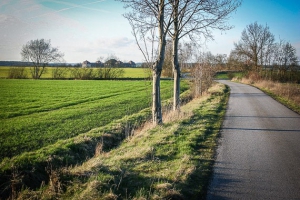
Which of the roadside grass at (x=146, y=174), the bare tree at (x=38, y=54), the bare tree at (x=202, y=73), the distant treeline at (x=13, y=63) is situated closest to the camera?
the roadside grass at (x=146, y=174)

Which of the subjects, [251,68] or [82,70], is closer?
[251,68]

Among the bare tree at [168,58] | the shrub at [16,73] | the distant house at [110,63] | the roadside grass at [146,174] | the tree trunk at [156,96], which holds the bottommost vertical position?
the roadside grass at [146,174]

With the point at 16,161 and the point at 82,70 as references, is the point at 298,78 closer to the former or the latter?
the point at 16,161

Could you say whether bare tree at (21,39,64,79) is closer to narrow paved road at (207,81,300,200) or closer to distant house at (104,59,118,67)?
distant house at (104,59,118,67)

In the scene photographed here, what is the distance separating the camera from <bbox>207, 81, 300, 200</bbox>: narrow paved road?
4.15 m

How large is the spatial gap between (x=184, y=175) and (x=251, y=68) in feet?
144

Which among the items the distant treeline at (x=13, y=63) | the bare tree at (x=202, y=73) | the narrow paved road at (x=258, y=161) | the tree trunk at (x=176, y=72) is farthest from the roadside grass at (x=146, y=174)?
the distant treeline at (x=13, y=63)

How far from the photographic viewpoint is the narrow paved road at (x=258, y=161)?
415cm

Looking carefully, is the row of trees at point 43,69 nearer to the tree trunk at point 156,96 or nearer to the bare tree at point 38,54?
the bare tree at point 38,54

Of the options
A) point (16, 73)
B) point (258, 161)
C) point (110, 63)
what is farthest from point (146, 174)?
point (16, 73)

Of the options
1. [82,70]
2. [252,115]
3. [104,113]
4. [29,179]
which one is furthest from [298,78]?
[82,70]

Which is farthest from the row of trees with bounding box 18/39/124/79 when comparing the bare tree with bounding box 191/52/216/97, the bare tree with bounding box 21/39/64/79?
the bare tree with bounding box 191/52/216/97

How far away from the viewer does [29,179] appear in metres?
5.62

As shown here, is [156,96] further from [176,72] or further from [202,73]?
[202,73]
